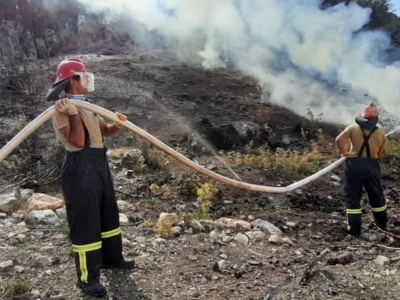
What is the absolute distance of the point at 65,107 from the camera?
3291mm

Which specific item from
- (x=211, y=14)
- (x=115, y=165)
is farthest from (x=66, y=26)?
(x=115, y=165)

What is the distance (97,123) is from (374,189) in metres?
3.46

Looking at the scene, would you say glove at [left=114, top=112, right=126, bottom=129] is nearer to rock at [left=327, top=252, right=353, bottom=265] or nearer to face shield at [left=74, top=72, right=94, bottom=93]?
face shield at [left=74, top=72, right=94, bottom=93]

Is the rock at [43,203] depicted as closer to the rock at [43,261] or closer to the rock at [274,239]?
the rock at [43,261]

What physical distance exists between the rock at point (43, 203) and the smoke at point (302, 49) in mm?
7761

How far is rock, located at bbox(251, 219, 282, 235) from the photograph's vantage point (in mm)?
5324

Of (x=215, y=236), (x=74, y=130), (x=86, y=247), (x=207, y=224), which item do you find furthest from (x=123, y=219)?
(x=74, y=130)

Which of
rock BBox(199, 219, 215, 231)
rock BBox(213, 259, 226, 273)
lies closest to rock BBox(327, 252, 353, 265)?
rock BBox(213, 259, 226, 273)

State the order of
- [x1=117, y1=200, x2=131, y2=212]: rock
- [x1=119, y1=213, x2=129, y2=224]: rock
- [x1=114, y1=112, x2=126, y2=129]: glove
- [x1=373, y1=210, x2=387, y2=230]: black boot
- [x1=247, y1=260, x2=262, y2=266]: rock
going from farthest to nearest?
[x1=117, y1=200, x2=131, y2=212]: rock
[x1=373, y1=210, x2=387, y2=230]: black boot
[x1=119, y1=213, x2=129, y2=224]: rock
[x1=247, y1=260, x2=262, y2=266]: rock
[x1=114, y1=112, x2=126, y2=129]: glove

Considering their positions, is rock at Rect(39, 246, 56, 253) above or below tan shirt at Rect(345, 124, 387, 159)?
below

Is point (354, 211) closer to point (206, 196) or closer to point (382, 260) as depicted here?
point (382, 260)

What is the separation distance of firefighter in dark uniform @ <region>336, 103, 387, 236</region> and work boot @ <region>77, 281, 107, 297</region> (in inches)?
125

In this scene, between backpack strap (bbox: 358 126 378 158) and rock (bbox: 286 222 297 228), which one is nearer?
backpack strap (bbox: 358 126 378 158)

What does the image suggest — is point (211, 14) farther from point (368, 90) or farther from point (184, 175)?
point (184, 175)
